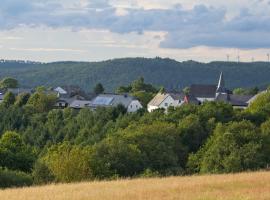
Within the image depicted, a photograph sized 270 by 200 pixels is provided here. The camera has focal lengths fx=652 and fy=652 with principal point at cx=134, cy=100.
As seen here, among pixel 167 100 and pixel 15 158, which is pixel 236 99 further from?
pixel 15 158

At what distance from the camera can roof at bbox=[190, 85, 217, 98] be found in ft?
504

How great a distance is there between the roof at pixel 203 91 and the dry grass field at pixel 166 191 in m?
133

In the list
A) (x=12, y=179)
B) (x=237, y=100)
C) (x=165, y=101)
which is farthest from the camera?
(x=237, y=100)

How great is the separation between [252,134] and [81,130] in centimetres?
4113

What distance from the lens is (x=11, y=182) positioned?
3584cm

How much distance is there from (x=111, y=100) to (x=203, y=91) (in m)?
34.6

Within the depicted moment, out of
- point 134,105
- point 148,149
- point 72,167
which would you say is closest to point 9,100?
point 134,105

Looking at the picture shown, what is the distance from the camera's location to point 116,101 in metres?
124

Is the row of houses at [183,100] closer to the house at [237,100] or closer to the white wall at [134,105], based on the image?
the house at [237,100]

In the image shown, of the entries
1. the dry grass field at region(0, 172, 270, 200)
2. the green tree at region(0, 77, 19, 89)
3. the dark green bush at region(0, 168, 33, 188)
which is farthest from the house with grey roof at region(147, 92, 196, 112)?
the dry grass field at region(0, 172, 270, 200)

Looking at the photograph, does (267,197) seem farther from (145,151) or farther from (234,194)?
(145,151)

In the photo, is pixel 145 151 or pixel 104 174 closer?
pixel 104 174

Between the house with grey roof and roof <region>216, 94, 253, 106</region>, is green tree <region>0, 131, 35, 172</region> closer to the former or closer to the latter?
the house with grey roof

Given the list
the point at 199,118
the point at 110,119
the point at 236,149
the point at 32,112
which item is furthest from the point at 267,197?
the point at 32,112
